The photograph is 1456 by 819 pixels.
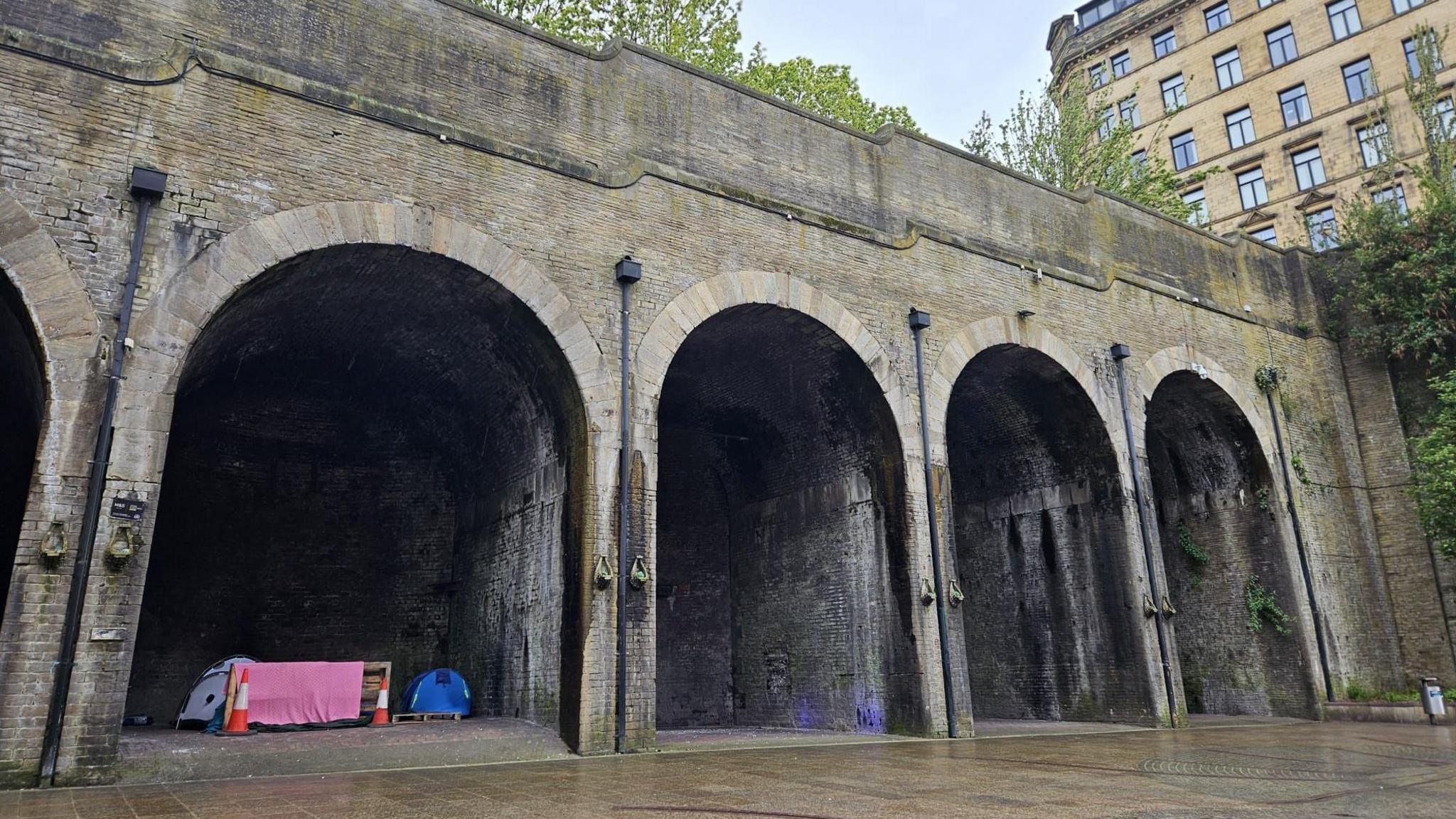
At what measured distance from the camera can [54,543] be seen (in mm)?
7973

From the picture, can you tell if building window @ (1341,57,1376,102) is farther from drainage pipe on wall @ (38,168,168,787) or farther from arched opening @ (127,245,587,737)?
drainage pipe on wall @ (38,168,168,787)

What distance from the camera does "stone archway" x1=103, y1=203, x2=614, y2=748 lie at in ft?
33.3

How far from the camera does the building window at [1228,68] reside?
3500 centimetres

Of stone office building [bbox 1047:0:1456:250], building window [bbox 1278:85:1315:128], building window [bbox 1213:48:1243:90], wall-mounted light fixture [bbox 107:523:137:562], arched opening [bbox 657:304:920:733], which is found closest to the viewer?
wall-mounted light fixture [bbox 107:523:137:562]

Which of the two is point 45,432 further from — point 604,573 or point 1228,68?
point 1228,68

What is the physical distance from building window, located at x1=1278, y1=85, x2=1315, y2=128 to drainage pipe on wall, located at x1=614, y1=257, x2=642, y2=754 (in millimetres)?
30749

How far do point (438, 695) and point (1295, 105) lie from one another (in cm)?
3457

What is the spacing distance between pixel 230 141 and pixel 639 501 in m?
5.77

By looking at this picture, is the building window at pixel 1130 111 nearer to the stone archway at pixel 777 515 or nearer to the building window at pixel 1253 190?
the building window at pixel 1253 190

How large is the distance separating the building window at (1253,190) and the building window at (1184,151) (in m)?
2.00

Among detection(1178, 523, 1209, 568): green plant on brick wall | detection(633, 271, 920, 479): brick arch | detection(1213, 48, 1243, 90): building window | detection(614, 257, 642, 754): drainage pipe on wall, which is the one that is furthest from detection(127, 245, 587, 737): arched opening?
detection(1213, 48, 1243, 90): building window

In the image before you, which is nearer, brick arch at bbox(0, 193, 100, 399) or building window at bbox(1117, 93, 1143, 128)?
brick arch at bbox(0, 193, 100, 399)

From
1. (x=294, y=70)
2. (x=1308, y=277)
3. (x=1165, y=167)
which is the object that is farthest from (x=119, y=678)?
(x=1165, y=167)

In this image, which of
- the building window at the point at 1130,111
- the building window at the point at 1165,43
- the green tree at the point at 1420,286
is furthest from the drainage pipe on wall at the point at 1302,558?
the building window at the point at 1165,43
